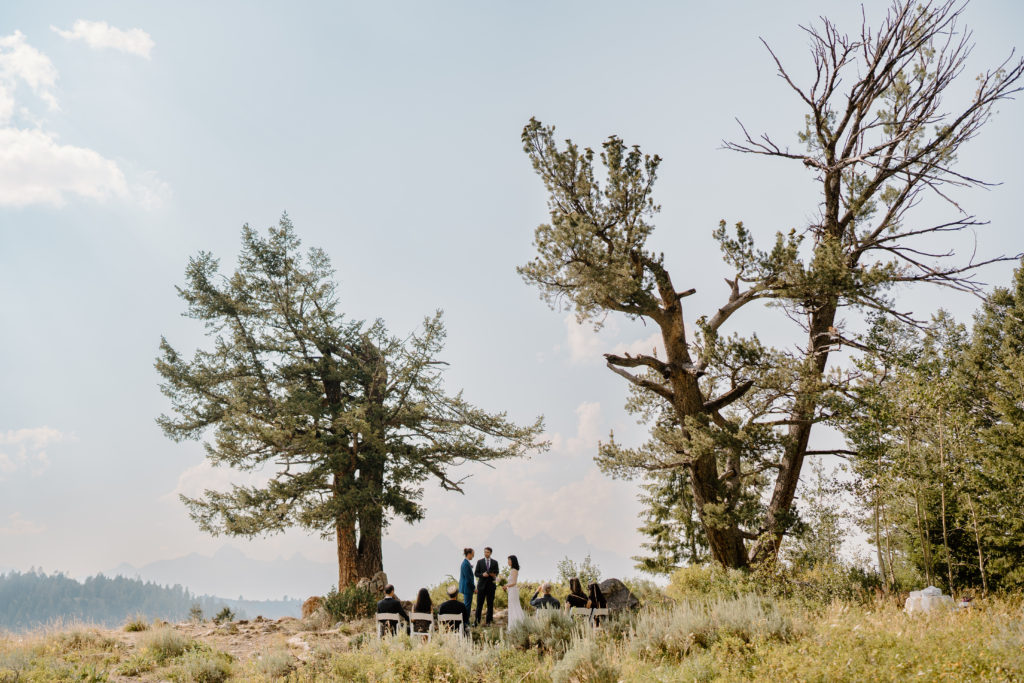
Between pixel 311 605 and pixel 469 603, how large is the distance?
6571mm

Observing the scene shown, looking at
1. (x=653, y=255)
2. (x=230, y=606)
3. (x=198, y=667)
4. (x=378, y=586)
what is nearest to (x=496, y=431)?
(x=378, y=586)

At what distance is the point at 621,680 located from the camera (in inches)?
305

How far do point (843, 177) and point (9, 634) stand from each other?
22713mm

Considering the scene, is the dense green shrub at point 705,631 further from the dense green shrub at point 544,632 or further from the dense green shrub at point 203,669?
the dense green shrub at point 203,669

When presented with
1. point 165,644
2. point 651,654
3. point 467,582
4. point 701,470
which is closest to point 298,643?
point 165,644

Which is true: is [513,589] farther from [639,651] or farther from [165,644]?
[165,644]

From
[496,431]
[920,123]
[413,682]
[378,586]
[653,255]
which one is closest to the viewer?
[413,682]

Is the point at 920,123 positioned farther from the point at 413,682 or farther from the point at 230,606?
the point at 230,606

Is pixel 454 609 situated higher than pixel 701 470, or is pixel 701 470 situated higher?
pixel 701 470

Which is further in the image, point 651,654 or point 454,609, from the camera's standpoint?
point 454,609

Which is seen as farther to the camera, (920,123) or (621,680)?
(920,123)

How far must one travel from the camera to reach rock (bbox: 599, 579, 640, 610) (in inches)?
572

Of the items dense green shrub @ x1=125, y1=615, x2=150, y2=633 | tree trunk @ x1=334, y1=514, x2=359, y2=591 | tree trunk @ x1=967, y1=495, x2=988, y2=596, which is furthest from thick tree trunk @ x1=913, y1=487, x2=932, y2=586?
dense green shrub @ x1=125, y1=615, x2=150, y2=633

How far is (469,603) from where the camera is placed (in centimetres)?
1305
